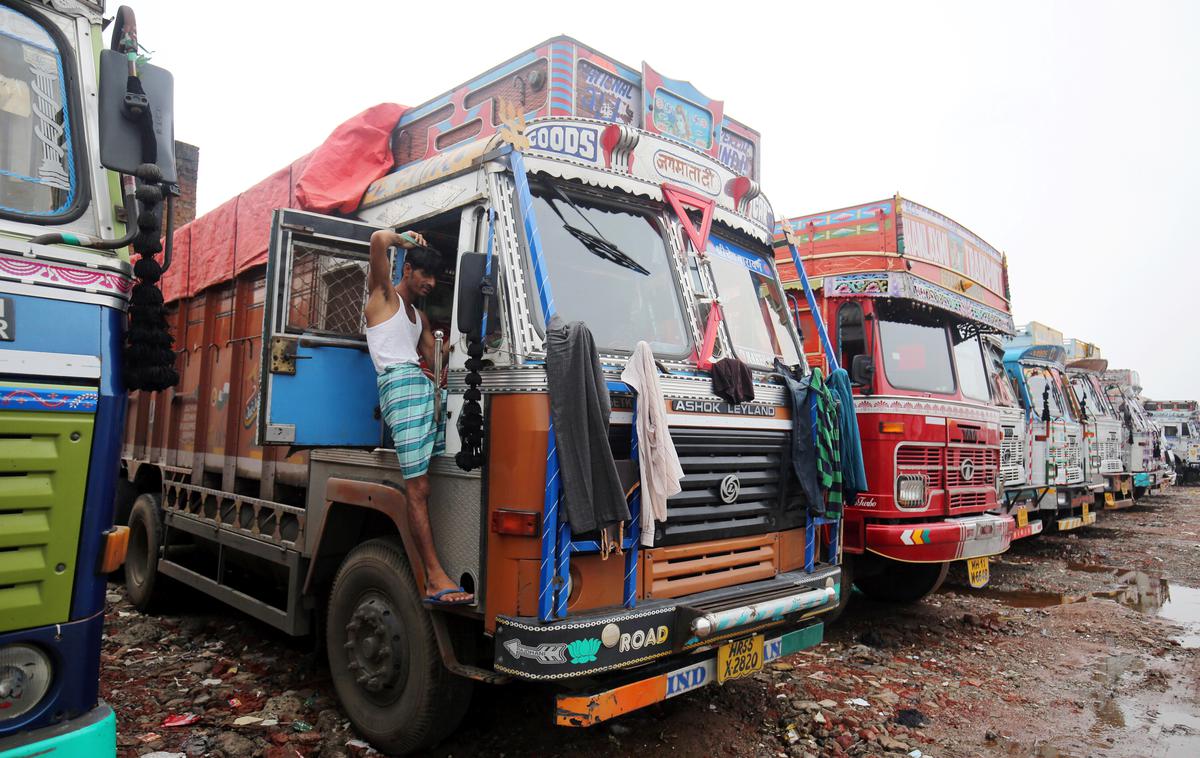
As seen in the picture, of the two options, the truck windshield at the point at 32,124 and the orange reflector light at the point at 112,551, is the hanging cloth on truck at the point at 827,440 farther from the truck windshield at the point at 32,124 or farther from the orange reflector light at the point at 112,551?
the truck windshield at the point at 32,124

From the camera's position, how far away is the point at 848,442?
4.64 meters

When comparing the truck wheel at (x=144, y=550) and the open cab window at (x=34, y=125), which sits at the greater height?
the open cab window at (x=34, y=125)

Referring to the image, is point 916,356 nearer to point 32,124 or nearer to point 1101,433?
point 32,124

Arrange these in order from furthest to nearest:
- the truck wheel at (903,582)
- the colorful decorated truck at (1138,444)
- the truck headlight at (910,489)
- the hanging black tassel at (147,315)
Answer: the colorful decorated truck at (1138,444) < the truck wheel at (903,582) < the truck headlight at (910,489) < the hanging black tassel at (147,315)

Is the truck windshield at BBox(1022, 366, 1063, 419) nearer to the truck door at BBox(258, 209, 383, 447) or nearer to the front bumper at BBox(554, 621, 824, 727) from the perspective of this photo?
the front bumper at BBox(554, 621, 824, 727)

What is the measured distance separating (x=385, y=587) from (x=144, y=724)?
5.69ft

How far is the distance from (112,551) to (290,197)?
337 centimetres

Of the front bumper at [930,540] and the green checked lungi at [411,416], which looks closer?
the green checked lungi at [411,416]

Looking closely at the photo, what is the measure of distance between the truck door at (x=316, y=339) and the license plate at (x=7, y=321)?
1713 mm

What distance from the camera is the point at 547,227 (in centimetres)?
365

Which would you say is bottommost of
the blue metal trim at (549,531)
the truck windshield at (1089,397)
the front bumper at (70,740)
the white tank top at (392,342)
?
the front bumper at (70,740)

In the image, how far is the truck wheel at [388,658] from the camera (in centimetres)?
345

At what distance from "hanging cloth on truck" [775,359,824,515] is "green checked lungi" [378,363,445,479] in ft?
6.91

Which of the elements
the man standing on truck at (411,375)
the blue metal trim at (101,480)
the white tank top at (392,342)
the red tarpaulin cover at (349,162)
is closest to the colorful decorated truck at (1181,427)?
the red tarpaulin cover at (349,162)
